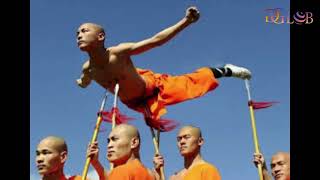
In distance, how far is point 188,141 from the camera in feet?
17.6

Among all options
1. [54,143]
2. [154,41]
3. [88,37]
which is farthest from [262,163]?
[88,37]

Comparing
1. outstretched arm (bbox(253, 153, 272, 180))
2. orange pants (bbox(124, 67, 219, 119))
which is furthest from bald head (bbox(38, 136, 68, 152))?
outstretched arm (bbox(253, 153, 272, 180))

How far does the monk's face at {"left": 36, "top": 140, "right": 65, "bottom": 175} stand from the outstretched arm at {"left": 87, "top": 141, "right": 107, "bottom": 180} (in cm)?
31

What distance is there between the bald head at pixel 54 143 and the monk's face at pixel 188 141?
114 cm

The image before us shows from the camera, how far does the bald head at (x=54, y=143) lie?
5008mm

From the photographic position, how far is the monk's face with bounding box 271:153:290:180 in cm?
510

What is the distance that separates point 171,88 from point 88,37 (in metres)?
1.21

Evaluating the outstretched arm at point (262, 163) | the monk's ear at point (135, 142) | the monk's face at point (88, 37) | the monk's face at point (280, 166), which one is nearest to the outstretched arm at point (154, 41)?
the monk's face at point (88, 37)

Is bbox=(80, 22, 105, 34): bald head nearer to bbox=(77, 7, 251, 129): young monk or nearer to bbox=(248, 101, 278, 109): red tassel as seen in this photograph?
bbox=(77, 7, 251, 129): young monk

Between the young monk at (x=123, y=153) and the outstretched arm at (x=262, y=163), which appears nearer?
the young monk at (x=123, y=153)

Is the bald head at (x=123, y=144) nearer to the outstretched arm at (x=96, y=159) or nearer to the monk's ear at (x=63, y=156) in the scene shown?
the outstretched arm at (x=96, y=159)

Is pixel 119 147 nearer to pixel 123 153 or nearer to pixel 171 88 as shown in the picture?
pixel 123 153
